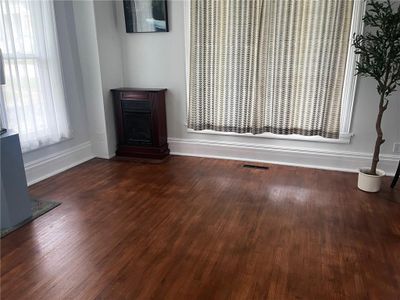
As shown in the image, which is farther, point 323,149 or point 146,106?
point 146,106

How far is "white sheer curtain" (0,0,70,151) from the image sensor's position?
2.93m

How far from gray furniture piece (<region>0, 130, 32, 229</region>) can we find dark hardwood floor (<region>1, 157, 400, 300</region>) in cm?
15

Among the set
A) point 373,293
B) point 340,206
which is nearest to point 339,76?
point 340,206

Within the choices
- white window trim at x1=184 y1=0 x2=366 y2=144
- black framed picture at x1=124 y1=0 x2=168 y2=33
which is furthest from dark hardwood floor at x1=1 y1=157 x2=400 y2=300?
black framed picture at x1=124 y1=0 x2=168 y2=33

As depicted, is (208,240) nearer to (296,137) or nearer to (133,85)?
(296,137)

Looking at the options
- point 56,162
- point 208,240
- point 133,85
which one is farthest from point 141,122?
point 208,240

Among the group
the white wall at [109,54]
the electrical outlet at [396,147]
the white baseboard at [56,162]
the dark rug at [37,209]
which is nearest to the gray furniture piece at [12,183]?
the dark rug at [37,209]

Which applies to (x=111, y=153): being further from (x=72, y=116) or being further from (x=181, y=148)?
(x=181, y=148)

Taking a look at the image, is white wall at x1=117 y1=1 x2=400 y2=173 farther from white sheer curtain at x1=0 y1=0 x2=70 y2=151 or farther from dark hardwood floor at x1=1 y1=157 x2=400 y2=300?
white sheer curtain at x1=0 y1=0 x2=70 y2=151

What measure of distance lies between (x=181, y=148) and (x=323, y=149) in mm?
1838

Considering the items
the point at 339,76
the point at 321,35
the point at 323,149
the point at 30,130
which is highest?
the point at 321,35

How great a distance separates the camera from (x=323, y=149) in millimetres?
3658

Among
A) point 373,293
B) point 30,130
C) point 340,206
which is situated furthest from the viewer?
point 30,130

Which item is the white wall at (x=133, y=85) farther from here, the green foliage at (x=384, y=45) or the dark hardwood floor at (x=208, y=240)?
the green foliage at (x=384, y=45)
